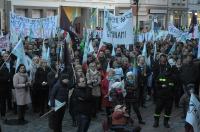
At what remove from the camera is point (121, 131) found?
9.23m

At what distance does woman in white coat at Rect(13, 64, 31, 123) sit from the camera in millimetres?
13070

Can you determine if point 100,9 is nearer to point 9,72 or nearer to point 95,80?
point 9,72

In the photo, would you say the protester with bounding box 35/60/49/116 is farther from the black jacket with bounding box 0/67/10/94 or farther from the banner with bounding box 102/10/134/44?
the banner with bounding box 102/10/134/44

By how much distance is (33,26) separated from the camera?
67.7 ft

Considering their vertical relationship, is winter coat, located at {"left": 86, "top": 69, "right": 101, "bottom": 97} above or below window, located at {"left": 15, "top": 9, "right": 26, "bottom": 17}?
below

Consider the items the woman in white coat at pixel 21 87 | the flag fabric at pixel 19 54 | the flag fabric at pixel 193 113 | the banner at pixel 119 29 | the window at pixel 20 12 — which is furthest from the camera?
the window at pixel 20 12

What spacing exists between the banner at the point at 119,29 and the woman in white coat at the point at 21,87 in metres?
3.49

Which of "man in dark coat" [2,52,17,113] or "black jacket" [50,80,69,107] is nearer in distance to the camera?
"black jacket" [50,80,69,107]

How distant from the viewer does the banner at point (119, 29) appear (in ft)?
49.5

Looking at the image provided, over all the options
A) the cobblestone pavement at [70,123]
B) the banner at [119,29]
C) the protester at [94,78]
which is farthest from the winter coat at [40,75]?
the banner at [119,29]

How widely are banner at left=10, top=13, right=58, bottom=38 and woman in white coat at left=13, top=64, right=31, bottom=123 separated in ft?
22.9

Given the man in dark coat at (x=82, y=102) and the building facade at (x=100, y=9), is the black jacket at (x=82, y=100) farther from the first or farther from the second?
the building facade at (x=100, y=9)

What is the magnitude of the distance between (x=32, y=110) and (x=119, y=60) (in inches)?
122

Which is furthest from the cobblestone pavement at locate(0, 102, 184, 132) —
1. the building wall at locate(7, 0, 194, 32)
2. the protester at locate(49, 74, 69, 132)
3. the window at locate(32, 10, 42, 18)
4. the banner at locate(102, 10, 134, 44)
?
the window at locate(32, 10, 42, 18)
